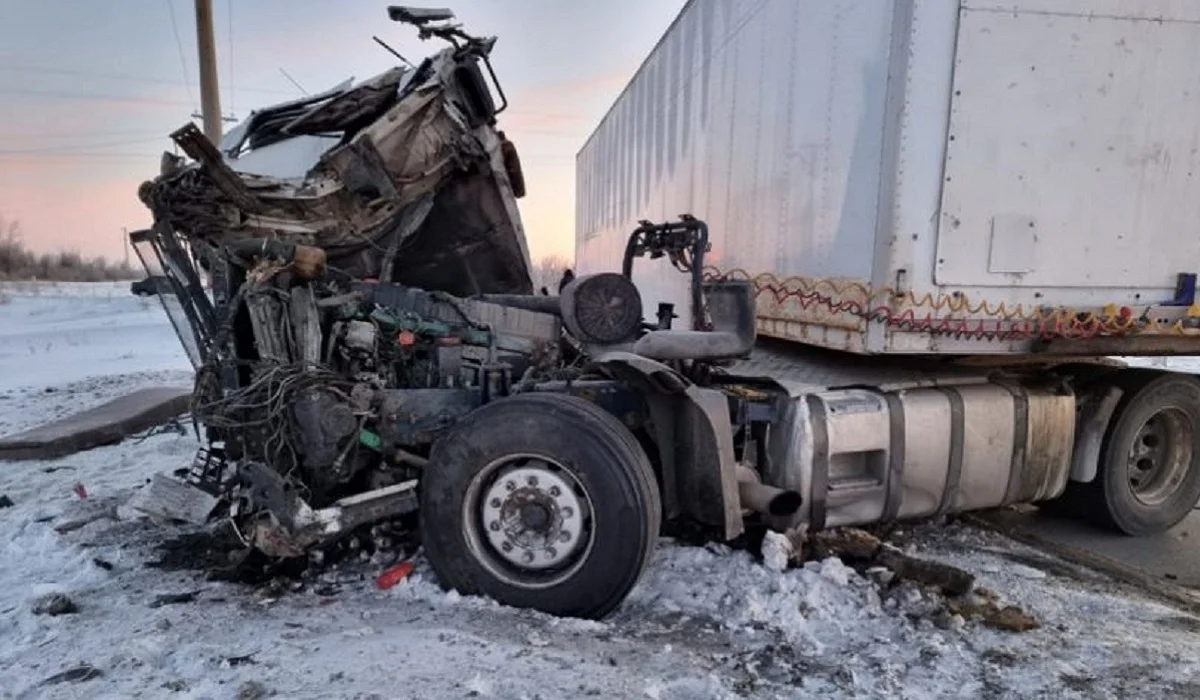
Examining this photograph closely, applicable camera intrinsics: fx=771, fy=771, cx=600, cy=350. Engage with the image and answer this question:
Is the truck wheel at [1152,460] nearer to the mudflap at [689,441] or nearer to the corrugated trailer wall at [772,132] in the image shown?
the corrugated trailer wall at [772,132]

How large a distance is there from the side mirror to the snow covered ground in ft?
10.1

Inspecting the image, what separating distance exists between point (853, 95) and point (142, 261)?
400cm

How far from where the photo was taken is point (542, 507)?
10.9 ft

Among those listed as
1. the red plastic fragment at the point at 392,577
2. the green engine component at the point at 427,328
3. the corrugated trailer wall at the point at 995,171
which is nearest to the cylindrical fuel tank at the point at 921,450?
the corrugated trailer wall at the point at 995,171

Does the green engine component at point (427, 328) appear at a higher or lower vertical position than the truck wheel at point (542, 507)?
higher

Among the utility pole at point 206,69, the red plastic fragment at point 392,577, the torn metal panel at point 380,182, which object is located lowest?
the red plastic fragment at point 392,577

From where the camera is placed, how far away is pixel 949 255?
389 centimetres

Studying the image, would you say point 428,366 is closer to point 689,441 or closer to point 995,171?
point 689,441

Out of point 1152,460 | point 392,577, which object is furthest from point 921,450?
point 392,577

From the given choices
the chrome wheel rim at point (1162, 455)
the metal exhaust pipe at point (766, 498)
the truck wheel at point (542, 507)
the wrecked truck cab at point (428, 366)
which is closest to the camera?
the truck wheel at point (542, 507)

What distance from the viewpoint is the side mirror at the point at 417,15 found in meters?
4.48

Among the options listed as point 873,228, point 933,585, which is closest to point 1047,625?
point 933,585

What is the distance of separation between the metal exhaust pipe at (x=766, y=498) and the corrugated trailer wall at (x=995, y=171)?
2.99 ft

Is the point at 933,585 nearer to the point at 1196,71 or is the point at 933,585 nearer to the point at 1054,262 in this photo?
the point at 1054,262
